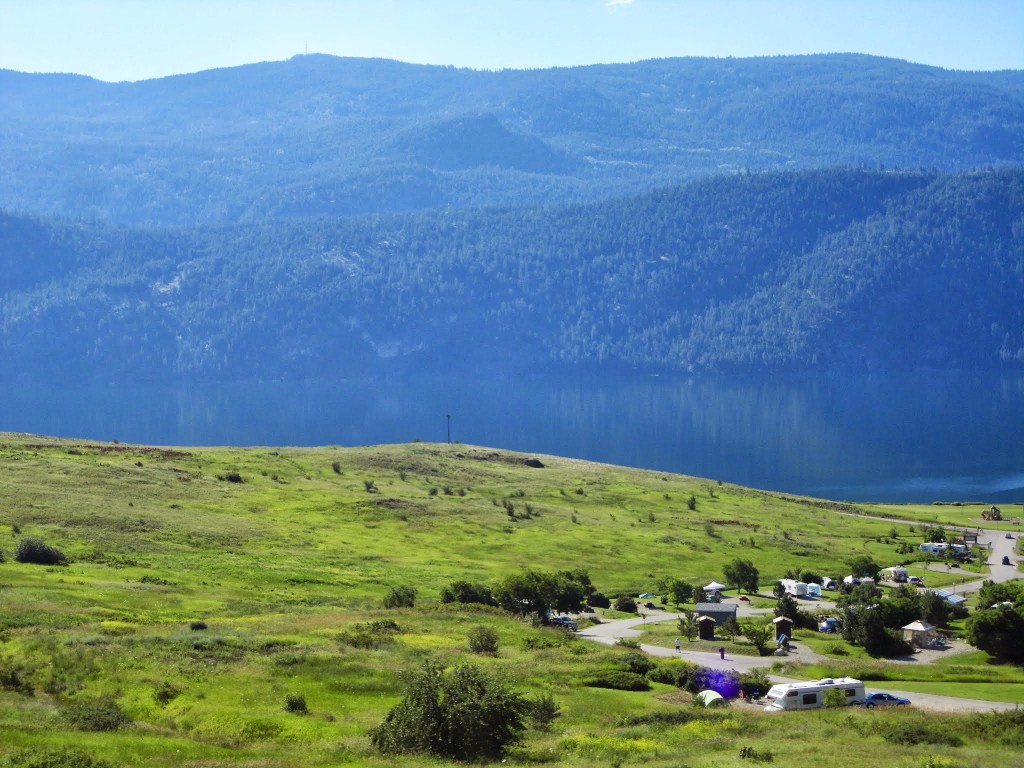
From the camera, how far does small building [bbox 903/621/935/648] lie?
64.1m

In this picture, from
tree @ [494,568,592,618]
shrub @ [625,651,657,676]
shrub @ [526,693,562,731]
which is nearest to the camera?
shrub @ [526,693,562,731]

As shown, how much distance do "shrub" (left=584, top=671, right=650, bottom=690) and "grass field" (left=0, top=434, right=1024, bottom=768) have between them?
600 mm

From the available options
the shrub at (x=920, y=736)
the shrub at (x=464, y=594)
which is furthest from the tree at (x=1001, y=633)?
the shrub at (x=464, y=594)

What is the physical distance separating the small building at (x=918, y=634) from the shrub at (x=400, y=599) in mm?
25843

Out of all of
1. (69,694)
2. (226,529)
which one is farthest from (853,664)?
(226,529)

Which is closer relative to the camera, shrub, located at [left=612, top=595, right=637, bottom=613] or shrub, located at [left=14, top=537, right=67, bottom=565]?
shrub, located at [left=14, top=537, right=67, bottom=565]

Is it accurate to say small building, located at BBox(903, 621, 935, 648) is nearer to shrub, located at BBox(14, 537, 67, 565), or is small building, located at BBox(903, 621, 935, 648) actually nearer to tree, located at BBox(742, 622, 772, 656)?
tree, located at BBox(742, 622, 772, 656)

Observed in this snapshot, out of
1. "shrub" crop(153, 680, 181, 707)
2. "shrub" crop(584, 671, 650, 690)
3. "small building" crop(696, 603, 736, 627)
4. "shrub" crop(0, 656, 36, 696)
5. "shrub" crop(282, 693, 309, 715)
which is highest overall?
"shrub" crop(0, 656, 36, 696)

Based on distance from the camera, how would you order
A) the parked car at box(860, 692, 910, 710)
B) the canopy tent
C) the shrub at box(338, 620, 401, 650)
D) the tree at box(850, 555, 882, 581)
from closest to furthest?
the canopy tent < the parked car at box(860, 692, 910, 710) < the shrub at box(338, 620, 401, 650) < the tree at box(850, 555, 882, 581)

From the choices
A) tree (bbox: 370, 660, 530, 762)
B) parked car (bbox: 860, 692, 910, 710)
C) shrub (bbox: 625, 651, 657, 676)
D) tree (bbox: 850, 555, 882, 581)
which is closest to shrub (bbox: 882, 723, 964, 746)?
parked car (bbox: 860, 692, 910, 710)

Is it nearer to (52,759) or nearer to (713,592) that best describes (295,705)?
(52,759)

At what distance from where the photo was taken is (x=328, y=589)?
6856cm

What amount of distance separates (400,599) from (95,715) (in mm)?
29606

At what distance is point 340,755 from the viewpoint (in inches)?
1351
